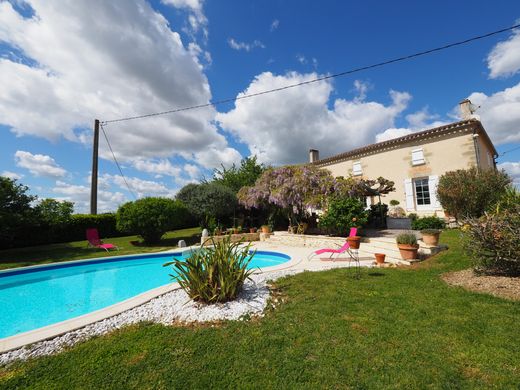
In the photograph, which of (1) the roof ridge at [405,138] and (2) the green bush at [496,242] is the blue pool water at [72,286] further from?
(1) the roof ridge at [405,138]

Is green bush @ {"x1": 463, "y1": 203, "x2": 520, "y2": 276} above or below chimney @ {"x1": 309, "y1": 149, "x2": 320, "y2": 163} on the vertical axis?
below

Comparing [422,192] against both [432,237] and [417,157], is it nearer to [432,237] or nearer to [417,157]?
[417,157]

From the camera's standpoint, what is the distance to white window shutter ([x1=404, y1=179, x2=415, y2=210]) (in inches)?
540

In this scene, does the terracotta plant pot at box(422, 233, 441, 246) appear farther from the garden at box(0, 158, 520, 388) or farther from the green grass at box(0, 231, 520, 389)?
the green grass at box(0, 231, 520, 389)

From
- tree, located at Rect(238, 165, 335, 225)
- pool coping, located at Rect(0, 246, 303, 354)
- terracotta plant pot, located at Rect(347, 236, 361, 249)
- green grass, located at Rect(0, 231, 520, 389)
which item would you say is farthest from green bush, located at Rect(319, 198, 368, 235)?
pool coping, located at Rect(0, 246, 303, 354)

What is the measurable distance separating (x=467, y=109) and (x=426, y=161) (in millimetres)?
3551

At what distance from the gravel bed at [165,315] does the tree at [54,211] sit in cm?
1080

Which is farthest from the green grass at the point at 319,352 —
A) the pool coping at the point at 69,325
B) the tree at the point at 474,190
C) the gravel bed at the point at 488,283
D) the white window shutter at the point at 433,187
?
the white window shutter at the point at 433,187

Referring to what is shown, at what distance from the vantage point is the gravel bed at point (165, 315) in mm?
2818

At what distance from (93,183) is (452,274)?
16.2 meters

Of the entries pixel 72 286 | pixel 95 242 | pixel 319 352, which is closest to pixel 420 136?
pixel 319 352

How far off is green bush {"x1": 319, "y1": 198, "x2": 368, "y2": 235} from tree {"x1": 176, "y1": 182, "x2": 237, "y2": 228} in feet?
20.0

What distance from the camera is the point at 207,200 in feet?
45.4

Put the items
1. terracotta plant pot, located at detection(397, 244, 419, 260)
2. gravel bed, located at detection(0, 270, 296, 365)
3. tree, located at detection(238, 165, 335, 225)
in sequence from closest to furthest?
1. gravel bed, located at detection(0, 270, 296, 365)
2. terracotta plant pot, located at detection(397, 244, 419, 260)
3. tree, located at detection(238, 165, 335, 225)
